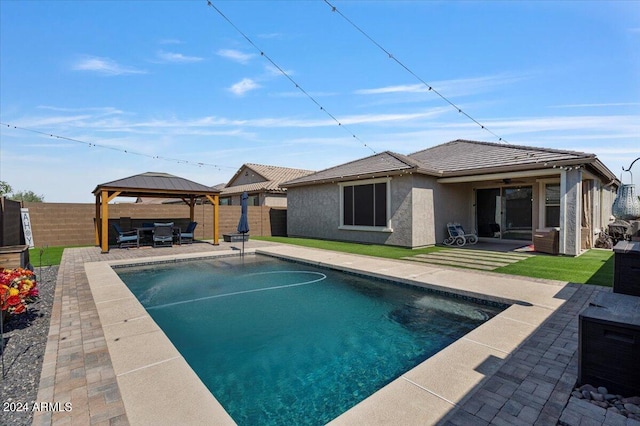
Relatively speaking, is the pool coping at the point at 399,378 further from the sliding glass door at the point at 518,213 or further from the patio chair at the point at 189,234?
the patio chair at the point at 189,234

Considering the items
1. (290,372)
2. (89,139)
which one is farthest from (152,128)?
(290,372)

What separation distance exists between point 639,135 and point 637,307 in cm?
1090

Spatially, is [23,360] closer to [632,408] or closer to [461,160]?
[632,408]

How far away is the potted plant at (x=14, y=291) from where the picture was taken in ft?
13.6

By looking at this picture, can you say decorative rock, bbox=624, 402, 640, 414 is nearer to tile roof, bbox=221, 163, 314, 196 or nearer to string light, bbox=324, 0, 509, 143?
string light, bbox=324, 0, 509, 143

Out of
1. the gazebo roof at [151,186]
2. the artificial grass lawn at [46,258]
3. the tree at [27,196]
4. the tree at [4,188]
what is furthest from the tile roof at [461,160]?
the tree at [27,196]

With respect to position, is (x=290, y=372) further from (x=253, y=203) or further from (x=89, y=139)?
(x=253, y=203)

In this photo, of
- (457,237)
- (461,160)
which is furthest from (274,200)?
(457,237)

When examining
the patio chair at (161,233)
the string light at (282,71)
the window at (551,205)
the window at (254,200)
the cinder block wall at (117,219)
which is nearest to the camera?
the string light at (282,71)

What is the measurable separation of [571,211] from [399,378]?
9713 mm

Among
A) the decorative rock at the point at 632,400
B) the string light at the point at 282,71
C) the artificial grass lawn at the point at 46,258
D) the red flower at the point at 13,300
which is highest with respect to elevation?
the string light at the point at 282,71

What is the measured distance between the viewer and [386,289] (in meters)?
6.91

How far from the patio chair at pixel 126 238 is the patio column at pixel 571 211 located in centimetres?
1536

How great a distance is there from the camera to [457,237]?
12.5 meters
